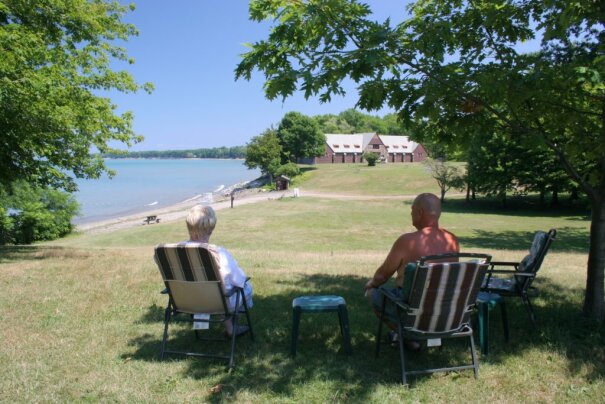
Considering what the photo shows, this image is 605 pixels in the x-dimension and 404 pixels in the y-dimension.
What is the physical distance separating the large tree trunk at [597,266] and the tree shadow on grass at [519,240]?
1368cm

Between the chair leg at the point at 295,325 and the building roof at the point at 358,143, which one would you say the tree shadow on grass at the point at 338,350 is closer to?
the chair leg at the point at 295,325

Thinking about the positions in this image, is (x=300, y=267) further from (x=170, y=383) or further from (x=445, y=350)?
(x=170, y=383)

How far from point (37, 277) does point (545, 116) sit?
8.43 meters

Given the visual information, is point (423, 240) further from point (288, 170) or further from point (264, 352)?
point (288, 170)

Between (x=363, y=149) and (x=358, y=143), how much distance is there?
224 centimetres

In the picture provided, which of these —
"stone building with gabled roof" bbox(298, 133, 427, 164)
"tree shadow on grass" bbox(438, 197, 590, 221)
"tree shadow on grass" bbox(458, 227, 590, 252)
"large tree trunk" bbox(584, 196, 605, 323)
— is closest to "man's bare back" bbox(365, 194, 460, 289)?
"large tree trunk" bbox(584, 196, 605, 323)

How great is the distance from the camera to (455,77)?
202 inches

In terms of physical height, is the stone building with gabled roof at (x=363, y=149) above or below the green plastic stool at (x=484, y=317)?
above

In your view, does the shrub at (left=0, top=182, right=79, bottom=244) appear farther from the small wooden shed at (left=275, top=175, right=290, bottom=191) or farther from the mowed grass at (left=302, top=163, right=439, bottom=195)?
the mowed grass at (left=302, top=163, right=439, bottom=195)

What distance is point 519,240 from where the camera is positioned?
21984 mm

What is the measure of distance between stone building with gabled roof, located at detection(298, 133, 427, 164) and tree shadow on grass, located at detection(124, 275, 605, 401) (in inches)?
3503

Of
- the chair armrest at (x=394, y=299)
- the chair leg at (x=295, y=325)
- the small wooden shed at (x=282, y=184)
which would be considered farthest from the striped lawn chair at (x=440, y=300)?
the small wooden shed at (x=282, y=184)

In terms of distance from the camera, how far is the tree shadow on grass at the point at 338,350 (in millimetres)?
3797

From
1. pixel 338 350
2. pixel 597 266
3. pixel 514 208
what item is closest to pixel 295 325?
pixel 338 350
